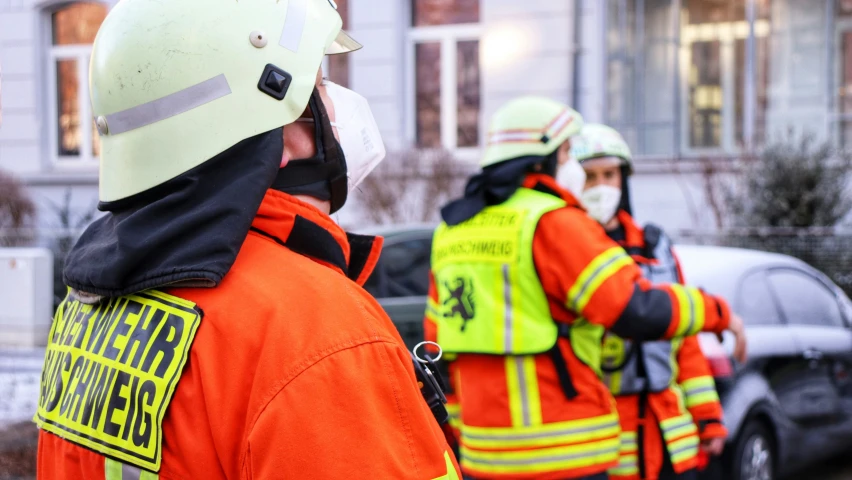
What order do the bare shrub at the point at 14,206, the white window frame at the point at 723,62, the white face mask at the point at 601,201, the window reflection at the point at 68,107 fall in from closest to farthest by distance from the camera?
the white face mask at the point at 601,201 < the white window frame at the point at 723,62 < the bare shrub at the point at 14,206 < the window reflection at the point at 68,107

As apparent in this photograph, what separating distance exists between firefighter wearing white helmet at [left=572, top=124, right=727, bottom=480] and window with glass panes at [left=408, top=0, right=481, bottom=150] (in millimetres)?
9242

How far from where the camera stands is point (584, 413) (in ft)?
9.53

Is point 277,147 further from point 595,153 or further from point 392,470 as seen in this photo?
point 595,153

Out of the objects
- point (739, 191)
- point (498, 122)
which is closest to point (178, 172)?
point (498, 122)

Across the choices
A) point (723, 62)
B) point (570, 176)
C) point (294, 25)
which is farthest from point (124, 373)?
point (723, 62)

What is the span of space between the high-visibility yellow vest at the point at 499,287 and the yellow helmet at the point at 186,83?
5.35ft

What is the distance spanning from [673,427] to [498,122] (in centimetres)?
124

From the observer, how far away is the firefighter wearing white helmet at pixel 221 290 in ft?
3.81

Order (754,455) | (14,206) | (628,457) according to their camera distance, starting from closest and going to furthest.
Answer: (628,457)
(754,455)
(14,206)

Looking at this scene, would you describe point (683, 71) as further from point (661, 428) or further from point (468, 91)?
point (661, 428)

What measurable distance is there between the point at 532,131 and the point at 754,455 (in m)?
2.64

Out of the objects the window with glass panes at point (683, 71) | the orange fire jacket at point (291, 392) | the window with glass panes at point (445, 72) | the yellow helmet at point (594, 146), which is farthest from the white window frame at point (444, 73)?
the orange fire jacket at point (291, 392)

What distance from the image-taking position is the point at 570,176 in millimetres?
3307

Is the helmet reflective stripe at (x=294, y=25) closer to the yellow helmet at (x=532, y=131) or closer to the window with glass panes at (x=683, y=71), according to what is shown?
the yellow helmet at (x=532, y=131)
